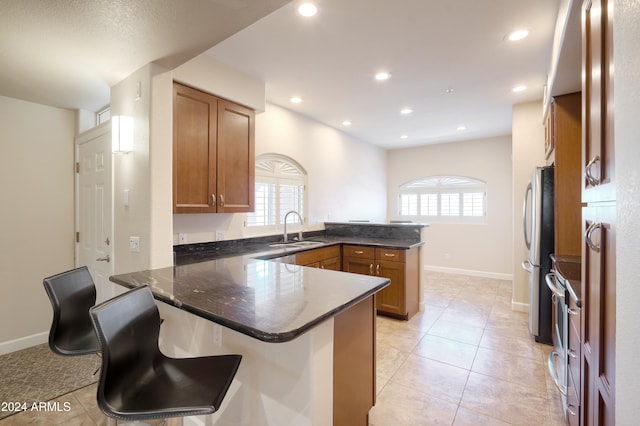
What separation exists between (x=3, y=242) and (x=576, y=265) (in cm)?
502

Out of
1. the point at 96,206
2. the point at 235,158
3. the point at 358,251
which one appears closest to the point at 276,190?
the point at 235,158

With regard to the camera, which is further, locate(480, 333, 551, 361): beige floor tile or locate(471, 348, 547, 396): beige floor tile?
locate(480, 333, 551, 361): beige floor tile

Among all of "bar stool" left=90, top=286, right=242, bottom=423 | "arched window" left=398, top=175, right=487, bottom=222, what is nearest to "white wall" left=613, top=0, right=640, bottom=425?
"bar stool" left=90, top=286, right=242, bottom=423

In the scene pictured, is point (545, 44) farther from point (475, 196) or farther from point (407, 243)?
point (475, 196)

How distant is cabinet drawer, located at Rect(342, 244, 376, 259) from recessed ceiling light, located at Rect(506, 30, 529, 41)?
2.50 m

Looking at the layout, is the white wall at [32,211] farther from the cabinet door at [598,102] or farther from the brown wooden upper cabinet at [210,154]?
the cabinet door at [598,102]

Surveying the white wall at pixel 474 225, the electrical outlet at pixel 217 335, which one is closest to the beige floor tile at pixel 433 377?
the electrical outlet at pixel 217 335

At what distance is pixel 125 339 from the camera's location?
1.15 m

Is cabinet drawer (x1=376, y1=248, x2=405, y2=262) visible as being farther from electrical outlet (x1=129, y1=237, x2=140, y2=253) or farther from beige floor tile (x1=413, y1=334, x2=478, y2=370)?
electrical outlet (x1=129, y1=237, x2=140, y2=253)

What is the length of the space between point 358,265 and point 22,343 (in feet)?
12.0

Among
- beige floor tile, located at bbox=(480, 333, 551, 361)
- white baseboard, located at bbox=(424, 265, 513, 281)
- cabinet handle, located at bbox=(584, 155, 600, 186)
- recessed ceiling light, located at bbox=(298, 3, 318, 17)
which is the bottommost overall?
beige floor tile, located at bbox=(480, 333, 551, 361)

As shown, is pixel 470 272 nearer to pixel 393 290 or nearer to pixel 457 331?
pixel 457 331

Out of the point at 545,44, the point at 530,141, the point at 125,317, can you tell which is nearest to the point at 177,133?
the point at 125,317

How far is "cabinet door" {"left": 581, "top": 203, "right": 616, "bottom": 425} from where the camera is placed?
0.86 meters
